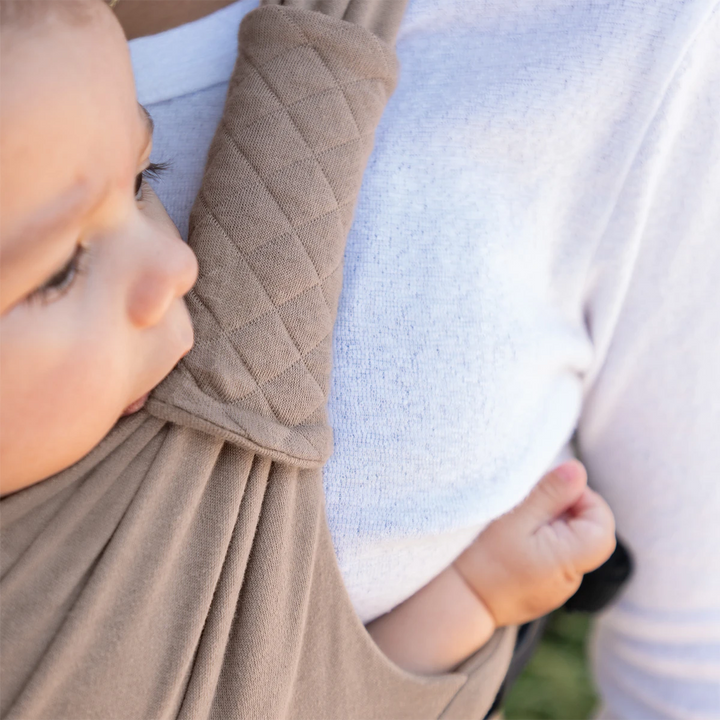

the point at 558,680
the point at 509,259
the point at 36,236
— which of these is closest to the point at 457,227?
the point at 509,259

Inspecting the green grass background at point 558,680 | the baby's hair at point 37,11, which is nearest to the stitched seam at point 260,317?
the baby's hair at point 37,11

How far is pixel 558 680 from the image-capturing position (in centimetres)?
155

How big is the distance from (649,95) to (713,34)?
0.09 metres

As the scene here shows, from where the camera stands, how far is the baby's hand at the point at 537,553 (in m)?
0.90

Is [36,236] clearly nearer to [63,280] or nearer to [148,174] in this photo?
[63,280]

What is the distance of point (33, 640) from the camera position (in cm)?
62

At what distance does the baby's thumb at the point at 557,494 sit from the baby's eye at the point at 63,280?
646mm

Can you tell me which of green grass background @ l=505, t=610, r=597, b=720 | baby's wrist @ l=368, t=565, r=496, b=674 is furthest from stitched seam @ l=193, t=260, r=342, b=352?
green grass background @ l=505, t=610, r=597, b=720

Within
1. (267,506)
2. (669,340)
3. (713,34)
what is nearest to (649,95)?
(713,34)

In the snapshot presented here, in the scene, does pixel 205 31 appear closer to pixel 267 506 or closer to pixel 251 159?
pixel 251 159

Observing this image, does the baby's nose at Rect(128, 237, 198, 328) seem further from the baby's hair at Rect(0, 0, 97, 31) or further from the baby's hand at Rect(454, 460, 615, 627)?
the baby's hand at Rect(454, 460, 615, 627)

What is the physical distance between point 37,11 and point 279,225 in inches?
10.7

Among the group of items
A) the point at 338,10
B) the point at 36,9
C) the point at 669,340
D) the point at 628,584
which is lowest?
the point at 628,584

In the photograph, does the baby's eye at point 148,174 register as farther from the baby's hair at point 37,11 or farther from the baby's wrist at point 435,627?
the baby's wrist at point 435,627
